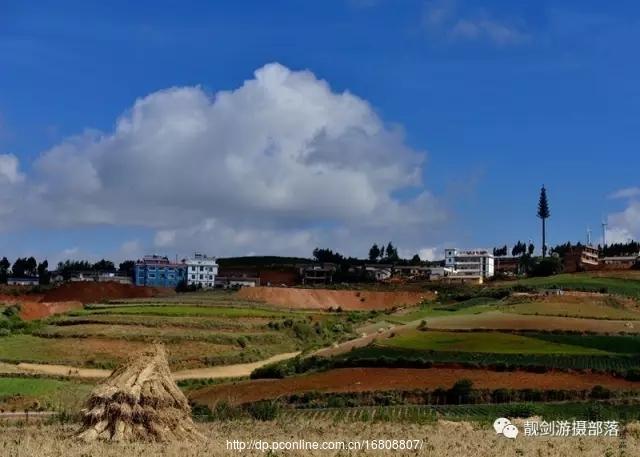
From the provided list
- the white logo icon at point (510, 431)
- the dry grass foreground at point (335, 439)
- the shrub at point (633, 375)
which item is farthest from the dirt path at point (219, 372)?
the white logo icon at point (510, 431)

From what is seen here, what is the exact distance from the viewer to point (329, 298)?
4505 inches

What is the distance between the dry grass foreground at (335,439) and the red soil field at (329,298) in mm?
84523

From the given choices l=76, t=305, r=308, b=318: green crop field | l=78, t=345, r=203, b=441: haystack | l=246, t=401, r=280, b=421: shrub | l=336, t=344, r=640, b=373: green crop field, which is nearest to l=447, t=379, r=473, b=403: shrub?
l=336, t=344, r=640, b=373: green crop field

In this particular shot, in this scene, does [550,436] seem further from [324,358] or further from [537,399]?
[324,358]

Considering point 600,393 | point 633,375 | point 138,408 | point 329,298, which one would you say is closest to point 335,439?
point 138,408

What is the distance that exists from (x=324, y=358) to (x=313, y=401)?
17245 mm

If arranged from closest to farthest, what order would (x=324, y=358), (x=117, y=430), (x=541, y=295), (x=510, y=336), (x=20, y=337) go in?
1. (x=117, y=430)
2. (x=324, y=358)
3. (x=510, y=336)
4. (x=20, y=337)
5. (x=541, y=295)

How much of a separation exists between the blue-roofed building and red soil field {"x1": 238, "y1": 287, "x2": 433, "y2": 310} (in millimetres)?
55380

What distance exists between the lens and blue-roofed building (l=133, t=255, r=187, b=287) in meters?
167

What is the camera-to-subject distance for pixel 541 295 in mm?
90125

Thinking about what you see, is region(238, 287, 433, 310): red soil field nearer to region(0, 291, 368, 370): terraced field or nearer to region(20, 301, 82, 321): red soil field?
region(0, 291, 368, 370): terraced field

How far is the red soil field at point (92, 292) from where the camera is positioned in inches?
4560

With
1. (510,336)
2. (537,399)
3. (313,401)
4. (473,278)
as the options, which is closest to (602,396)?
(537,399)

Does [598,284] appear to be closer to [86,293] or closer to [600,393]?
[86,293]
